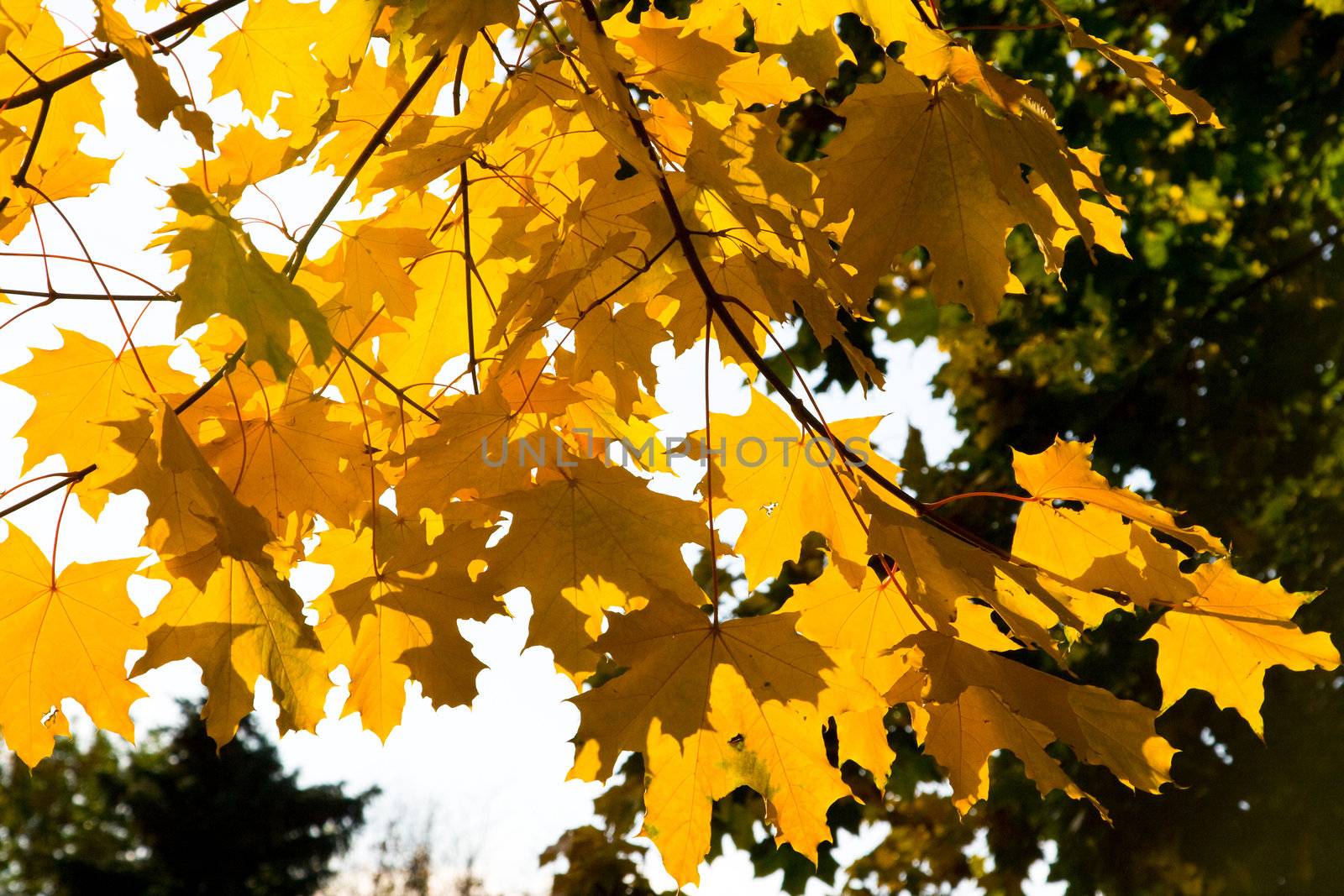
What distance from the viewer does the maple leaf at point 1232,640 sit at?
1.40 meters

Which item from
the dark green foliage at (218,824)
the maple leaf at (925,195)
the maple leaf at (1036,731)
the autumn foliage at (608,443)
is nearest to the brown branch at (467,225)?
the autumn foliage at (608,443)

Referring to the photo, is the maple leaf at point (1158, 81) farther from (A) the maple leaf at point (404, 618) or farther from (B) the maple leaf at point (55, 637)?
(B) the maple leaf at point (55, 637)

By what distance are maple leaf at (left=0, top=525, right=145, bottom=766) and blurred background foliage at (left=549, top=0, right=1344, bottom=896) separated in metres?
2.44

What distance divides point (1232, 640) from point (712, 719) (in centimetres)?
79

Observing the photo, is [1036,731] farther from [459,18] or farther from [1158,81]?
[459,18]

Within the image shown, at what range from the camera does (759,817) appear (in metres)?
3.81

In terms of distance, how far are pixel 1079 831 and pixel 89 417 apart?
4.01 meters

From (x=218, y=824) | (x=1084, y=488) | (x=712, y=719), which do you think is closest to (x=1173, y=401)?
(x=1084, y=488)

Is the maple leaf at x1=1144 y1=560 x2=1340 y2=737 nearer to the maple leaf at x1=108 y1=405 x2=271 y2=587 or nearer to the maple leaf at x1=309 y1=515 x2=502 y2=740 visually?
the maple leaf at x1=309 y1=515 x2=502 y2=740

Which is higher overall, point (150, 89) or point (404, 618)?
point (150, 89)

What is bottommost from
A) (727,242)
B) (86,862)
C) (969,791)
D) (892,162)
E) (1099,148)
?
(969,791)

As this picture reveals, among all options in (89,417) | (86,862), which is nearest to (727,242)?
(89,417)

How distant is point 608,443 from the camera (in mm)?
1570

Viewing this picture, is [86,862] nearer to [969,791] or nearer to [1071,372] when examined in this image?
[1071,372]
